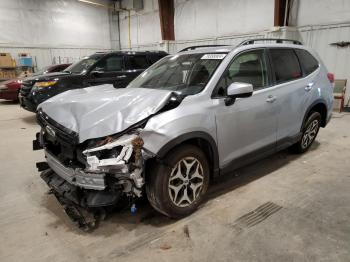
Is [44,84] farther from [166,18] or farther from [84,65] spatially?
[166,18]

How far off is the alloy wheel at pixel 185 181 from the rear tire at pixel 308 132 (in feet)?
6.94

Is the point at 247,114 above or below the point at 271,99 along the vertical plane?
below

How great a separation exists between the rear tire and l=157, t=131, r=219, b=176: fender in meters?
1.87

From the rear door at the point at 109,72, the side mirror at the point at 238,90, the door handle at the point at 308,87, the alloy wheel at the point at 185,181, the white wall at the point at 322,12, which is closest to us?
the alloy wheel at the point at 185,181

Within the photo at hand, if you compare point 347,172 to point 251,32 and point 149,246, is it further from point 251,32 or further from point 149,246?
point 251,32

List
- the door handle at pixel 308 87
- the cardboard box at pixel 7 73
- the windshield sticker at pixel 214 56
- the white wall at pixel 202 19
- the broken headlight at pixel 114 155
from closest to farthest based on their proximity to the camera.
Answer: the broken headlight at pixel 114 155 → the windshield sticker at pixel 214 56 → the door handle at pixel 308 87 → the white wall at pixel 202 19 → the cardboard box at pixel 7 73

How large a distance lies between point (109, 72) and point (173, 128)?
193 inches

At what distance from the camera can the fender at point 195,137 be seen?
2.34 meters

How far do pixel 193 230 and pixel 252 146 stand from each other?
3.92 ft

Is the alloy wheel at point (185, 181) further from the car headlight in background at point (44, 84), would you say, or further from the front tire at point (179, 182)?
the car headlight in background at point (44, 84)

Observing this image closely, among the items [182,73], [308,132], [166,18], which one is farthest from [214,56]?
[166,18]

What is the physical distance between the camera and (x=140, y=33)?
50.2 feet

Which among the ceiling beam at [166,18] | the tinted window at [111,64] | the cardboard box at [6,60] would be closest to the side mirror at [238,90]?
the tinted window at [111,64]

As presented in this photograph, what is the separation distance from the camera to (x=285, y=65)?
3.61m
